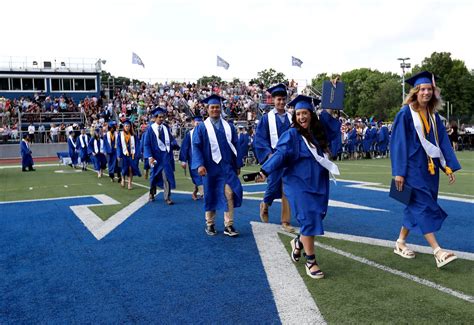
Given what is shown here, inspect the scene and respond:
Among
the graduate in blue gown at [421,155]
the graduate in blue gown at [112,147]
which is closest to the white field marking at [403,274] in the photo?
the graduate in blue gown at [421,155]

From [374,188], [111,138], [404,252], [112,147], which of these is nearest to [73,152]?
[111,138]

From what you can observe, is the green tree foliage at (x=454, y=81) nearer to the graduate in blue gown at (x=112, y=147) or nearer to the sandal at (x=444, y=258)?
the graduate in blue gown at (x=112, y=147)

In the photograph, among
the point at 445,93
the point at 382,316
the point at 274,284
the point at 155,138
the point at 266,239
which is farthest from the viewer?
the point at 445,93

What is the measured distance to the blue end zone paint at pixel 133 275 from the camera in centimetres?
359

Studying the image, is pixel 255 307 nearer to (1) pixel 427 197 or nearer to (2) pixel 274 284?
(2) pixel 274 284

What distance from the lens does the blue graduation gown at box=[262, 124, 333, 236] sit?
4305 mm

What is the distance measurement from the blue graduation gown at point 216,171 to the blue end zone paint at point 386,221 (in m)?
1.21

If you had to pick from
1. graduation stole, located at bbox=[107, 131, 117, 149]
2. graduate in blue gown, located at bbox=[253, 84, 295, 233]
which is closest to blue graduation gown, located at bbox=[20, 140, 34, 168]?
graduation stole, located at bbox=[107, 131, 117, 149]

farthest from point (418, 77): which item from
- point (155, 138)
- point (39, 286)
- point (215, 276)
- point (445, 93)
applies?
point (445, 93)

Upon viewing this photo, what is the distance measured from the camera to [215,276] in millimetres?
4410

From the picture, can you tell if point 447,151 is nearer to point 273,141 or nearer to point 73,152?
point 273,141

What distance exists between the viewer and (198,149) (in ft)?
20.3

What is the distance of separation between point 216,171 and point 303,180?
83.1 inches

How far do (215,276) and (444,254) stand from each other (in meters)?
2.15
